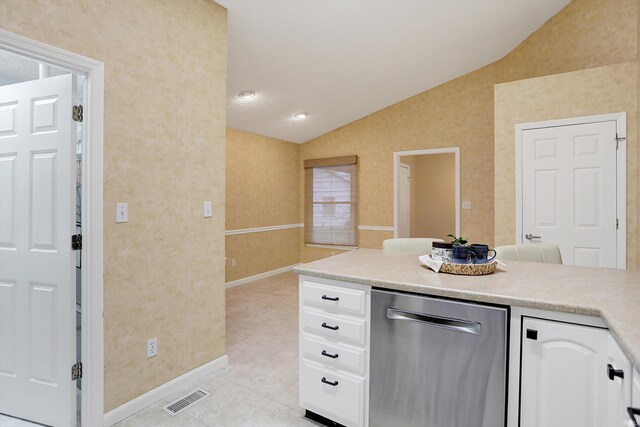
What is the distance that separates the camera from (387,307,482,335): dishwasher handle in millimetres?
1431

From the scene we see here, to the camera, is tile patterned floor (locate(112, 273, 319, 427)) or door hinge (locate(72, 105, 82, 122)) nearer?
door hinge (locate(72, 105, 82, 122))

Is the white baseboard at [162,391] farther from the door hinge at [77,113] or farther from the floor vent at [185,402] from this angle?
the door hinge at [77,113]

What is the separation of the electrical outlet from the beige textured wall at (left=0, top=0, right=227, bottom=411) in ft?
0.10

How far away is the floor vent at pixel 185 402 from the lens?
209 cm

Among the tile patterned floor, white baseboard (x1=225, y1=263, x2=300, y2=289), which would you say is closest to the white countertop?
the tile patterned floor

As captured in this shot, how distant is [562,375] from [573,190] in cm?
250

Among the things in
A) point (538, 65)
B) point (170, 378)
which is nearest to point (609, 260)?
point (538, 65)

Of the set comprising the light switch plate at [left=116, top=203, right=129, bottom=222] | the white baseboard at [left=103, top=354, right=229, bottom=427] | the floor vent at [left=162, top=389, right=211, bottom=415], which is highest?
the light switch plate at [left=116, top=203, right=129, bottom=222]

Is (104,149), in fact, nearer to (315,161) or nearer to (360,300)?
(360,300)

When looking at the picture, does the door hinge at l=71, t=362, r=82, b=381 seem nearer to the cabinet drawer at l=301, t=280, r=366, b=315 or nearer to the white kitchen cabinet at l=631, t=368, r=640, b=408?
the cabinet drawer at l=301, t=280, r=366, b=315

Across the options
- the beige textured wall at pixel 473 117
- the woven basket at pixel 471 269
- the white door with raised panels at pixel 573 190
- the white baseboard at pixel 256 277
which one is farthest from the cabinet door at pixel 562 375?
the white baseboard at pixel 256 277

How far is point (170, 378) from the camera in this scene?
89.7 inches

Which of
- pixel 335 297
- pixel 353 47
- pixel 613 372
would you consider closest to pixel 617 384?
pixel 613 372

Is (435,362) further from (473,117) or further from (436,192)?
(436,192)
